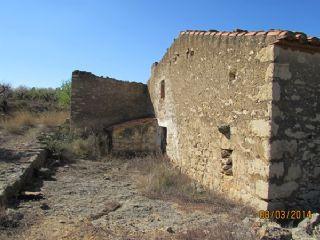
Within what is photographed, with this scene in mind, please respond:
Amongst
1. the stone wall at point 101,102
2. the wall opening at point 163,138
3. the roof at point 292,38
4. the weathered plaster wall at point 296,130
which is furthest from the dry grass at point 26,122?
the weathered plaster wall at point 296,130

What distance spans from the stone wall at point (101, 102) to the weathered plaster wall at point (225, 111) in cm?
426

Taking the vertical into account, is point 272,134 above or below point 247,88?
below

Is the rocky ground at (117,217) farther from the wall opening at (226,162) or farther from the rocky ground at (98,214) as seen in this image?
the wall opening at (226,162)

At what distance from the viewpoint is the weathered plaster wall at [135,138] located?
1352 centimetres

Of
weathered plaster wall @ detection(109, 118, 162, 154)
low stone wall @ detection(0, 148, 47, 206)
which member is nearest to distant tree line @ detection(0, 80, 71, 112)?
weathered plaster wall @ detection(109, 118, 162, 154)

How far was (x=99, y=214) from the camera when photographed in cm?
620

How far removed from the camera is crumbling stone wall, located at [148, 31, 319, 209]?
19.8ft

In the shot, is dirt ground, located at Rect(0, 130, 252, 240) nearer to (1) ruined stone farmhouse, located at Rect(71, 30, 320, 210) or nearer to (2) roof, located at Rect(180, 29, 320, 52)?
(1) ruined stone farmhouse, located at Rect(71, 30, 320, 210)

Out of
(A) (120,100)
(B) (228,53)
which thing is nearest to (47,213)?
(B) (228,53)

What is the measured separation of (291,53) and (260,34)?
0.59 metres

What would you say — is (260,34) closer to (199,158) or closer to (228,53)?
(228,53)

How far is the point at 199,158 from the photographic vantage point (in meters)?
8.91
